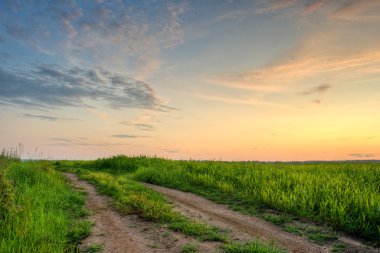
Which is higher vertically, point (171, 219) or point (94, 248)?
point (171, 219)

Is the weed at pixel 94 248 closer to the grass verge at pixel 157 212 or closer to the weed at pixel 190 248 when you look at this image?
the weed at pixel 190 248

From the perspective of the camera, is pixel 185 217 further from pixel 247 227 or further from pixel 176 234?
pixel 247 227

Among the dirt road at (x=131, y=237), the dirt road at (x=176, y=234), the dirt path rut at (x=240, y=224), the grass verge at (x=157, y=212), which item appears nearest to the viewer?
the dirt road at (x=131, y=237)

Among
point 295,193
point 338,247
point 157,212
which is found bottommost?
point 338,247

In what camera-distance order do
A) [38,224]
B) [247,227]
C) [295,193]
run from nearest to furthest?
[38,224]
[247,227]
[295,193]

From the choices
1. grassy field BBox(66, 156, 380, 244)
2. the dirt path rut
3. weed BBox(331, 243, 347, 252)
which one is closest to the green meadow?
grassy field BBox(66, 156, 380, 244)

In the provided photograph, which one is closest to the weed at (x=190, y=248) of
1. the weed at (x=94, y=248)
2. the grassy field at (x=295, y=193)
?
the weed at (x=94, y=248)

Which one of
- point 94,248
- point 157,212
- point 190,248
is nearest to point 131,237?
point 94,248

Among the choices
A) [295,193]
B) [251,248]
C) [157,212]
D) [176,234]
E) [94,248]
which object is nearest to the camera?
[251,248]

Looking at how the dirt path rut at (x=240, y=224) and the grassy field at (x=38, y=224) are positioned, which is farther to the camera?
the dirt path rut at (x=240, y=224)

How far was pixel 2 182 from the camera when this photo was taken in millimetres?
8828

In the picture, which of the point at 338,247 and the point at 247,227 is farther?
the point at 247,227

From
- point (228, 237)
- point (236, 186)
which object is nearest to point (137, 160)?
point (236, 186)

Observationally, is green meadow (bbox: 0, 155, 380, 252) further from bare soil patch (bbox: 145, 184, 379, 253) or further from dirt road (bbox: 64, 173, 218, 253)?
bare soil patch (bbox: 145, 184, 379, 253)
